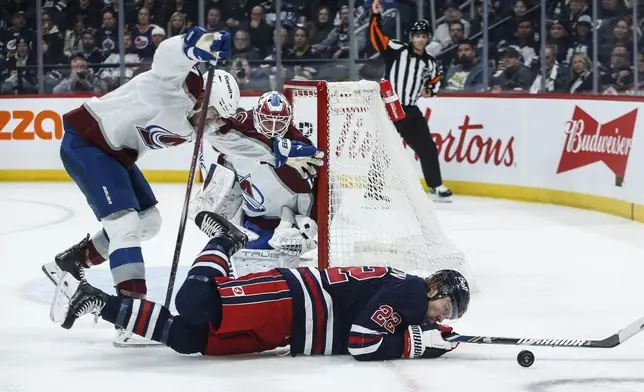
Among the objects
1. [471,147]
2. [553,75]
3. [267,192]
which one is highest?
[553,75]

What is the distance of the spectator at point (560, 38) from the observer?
328 inches

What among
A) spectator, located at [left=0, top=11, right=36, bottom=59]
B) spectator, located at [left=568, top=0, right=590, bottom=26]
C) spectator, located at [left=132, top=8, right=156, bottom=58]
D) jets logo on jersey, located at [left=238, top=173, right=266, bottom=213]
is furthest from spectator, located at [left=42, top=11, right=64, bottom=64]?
jets logo on jersey, located at [left=238, top=173, right=266, bottom=213]

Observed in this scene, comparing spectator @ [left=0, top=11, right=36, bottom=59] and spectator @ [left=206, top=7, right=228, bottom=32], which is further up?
spectator @ [left=206, top=7, right=228, bottom=32]

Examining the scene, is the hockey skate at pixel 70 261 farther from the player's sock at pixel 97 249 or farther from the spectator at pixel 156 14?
the spectator at pixel 156 14

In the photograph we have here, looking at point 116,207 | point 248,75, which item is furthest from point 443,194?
point 116,207

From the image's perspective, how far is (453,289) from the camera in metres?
3.48

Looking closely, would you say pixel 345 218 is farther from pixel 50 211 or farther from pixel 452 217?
pixel 50 211

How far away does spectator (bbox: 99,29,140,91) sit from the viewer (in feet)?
30.6

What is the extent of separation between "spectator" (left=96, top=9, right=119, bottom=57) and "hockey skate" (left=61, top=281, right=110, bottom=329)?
615cm

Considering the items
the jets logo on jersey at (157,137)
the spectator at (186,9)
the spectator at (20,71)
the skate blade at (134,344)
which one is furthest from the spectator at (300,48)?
the skate blade at (134,344)

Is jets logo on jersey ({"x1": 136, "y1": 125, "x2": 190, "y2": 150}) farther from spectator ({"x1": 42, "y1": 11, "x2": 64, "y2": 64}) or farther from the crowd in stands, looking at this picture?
spectator ({"x1": 42, "y1": 11, "x2": 64, "y2": 64})

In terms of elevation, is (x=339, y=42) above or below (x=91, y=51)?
above

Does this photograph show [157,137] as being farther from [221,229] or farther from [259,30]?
[259,30]

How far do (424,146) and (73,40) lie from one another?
3.19 meters
